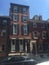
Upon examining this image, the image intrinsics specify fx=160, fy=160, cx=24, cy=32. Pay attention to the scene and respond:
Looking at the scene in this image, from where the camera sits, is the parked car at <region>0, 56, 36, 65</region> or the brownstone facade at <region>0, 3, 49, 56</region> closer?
the parked car at <region>0, 56, 36, 65</region>

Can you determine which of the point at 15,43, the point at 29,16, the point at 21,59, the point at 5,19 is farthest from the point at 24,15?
the point at 21,59

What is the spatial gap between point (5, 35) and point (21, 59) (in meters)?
→ 17.3

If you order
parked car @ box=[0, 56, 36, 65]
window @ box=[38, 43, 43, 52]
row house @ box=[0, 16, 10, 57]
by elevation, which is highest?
row house @ box=[0, 16, 10, 57]

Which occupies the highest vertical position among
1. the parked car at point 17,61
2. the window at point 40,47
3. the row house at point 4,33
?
the row house at point 4,33

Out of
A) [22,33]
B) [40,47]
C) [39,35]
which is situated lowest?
[40,47]

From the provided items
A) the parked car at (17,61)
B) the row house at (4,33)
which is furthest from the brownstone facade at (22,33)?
the parked car at (17,61)

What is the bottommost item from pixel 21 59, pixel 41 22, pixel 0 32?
pixel 21 59

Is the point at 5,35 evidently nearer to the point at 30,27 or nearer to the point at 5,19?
the point at 5,19

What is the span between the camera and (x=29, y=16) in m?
33.2

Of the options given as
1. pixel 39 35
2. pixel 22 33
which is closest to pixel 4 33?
pixel 22 33

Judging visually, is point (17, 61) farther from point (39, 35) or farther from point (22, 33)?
point (39, 35)

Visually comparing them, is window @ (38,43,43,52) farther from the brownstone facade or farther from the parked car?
the parked car

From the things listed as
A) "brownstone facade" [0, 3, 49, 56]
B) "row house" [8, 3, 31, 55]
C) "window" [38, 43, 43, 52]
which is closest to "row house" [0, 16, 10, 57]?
"brownstone facade" [0, 3, 49, 56]

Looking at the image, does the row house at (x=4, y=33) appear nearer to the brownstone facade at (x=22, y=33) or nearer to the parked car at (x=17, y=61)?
the brownstone facade at (x=22, y=33)
